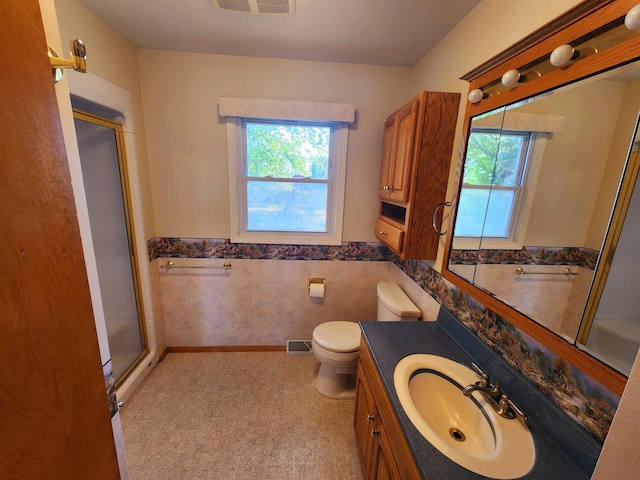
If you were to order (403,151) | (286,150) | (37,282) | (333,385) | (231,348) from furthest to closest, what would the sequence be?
(231,348), (286,150), (333,385), (403,151), (37,282)

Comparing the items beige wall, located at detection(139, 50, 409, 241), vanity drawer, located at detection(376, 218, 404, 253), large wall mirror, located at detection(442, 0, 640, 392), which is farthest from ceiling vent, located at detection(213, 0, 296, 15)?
vanity drawer, located at detection(376, 218, 404, 253)

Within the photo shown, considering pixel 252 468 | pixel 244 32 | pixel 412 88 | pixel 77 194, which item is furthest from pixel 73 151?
pixel 412 88

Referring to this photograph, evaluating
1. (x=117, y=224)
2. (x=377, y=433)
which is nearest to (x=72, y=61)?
(x=117, y=224)

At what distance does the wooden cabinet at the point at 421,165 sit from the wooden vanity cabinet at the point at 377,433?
0.71 metres

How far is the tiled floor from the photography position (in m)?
1.45

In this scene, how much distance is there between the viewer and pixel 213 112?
196cm

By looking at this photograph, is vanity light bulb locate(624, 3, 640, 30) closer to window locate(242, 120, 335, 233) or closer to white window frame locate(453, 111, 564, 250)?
white window frame locate(453, 111, 564, 250)

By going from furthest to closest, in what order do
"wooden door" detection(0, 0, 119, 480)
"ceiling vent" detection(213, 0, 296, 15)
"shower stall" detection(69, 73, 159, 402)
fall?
"shower stall" detection(69, 73, 159, 402) → "ceiling vent" detection(213, 0, 296, 15) → "wooden door" detection(0, 0, 119, 480)

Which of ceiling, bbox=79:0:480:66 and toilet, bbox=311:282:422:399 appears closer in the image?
ceiling, bbox=79:0:480:66

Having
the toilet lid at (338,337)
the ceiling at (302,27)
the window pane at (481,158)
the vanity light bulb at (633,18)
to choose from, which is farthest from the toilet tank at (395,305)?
the ceiling at (302,27)

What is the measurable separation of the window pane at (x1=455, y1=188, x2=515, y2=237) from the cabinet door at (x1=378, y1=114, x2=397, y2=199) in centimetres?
61

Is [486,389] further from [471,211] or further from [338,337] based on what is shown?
[338,337]

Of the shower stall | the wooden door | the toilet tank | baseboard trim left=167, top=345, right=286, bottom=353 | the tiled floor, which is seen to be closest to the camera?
the wooden door

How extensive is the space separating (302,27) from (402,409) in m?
2.01
